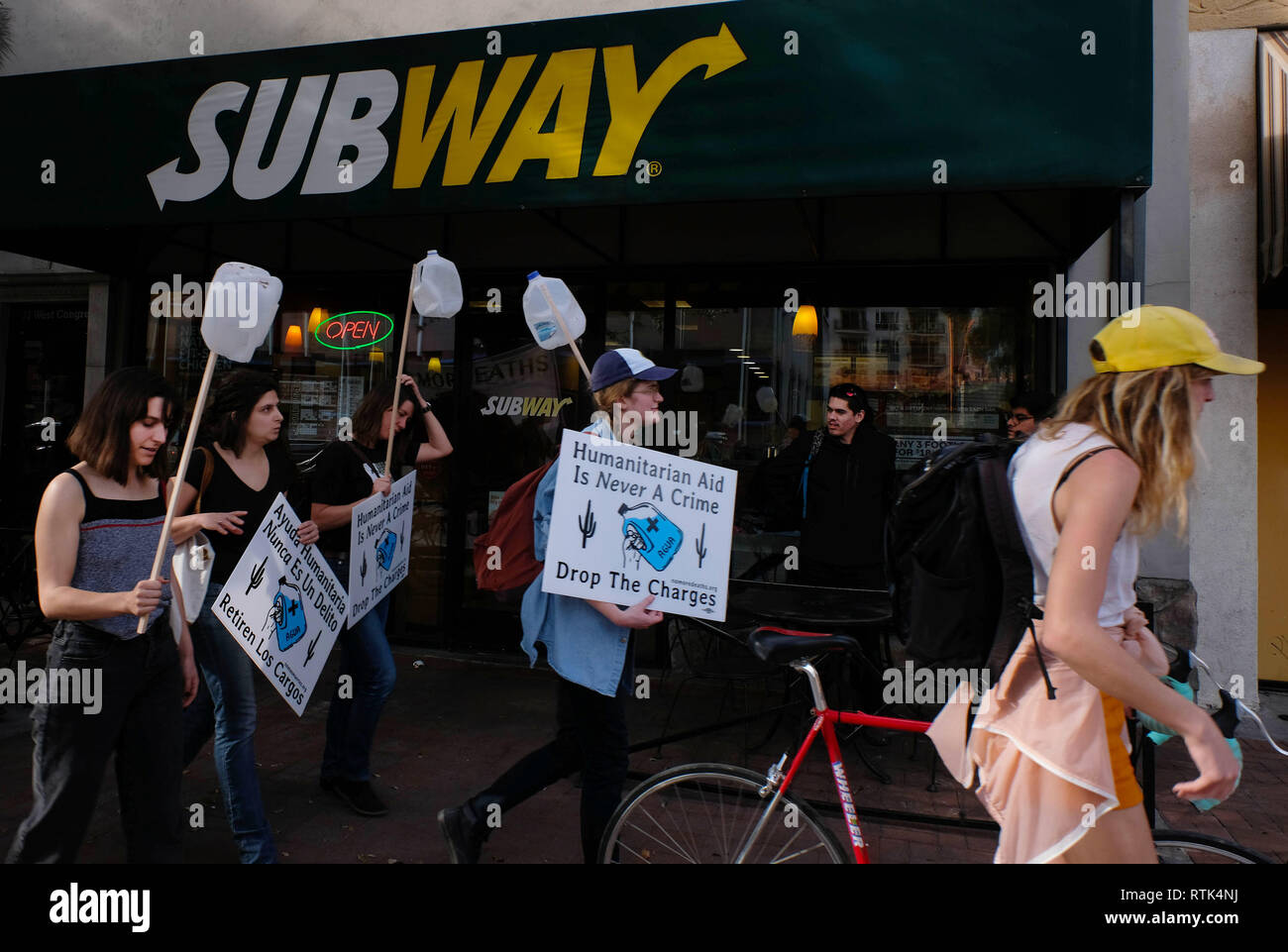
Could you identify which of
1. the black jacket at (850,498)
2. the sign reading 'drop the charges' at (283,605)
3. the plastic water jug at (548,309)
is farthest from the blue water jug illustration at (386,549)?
the black jacket at (850,498)

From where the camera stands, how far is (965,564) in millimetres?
2236

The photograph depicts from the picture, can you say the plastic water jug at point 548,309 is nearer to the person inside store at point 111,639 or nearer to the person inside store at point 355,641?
the person inside store at point 355,641

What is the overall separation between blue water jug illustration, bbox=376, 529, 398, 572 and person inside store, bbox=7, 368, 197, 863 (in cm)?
146

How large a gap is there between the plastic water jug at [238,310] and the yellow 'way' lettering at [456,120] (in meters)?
2.19

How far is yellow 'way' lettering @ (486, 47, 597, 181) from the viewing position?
199 inches

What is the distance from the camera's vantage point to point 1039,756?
204cm

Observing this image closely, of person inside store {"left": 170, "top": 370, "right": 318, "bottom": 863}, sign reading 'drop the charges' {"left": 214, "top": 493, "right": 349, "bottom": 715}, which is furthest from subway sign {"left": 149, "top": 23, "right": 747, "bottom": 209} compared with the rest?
sign reading 'drop the charges' {"left": 214, "top": 493, "right": 349, "bottom": 715}

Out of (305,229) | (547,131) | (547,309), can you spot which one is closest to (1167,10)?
Answer: (547,131)

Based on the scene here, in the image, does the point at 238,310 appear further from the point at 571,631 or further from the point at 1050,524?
the point at 1050,524

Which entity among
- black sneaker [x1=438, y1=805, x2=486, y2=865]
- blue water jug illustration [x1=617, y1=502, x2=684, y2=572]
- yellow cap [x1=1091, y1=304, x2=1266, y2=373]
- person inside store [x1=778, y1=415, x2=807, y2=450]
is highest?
person inside store [x1=778, y1=415, x2=807, y2=450]

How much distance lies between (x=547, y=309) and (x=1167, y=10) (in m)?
5.36

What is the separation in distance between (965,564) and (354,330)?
6.62 meters

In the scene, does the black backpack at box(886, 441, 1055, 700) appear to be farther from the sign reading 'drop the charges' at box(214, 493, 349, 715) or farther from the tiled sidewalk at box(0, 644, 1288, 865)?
the sign reading 'drop the charges' at box(214, 493, 349, 715)

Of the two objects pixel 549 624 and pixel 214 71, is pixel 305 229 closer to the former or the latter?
pixel 214 71
